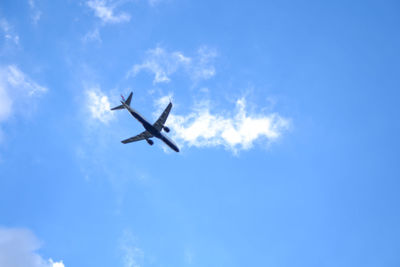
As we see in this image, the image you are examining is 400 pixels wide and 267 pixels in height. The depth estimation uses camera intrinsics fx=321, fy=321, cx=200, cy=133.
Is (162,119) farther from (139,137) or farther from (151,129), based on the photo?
(139,137)

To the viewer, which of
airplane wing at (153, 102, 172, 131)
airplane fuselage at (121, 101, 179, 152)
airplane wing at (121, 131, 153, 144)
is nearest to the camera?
airplane fuselage at (121, 101, 179, 152)

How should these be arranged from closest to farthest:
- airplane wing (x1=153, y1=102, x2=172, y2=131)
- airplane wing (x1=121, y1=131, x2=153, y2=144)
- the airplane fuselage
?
the airplane fuselage
airplane wing (x1=153, y1=102, x2=172, y2=131)
airplane wing (x1=121, y1=131, x2=153, y2=144)

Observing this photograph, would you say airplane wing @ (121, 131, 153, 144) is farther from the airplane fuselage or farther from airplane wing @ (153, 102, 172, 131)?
airplane wing @ (153, 102, 172, 131)

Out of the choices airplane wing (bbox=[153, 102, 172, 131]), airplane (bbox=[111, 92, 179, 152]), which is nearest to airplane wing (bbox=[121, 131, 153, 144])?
airplane (bbox=[111, 92, 179, 152])

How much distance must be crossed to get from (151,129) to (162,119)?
3.69 meters

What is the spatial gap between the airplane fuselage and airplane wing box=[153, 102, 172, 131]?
2.77 ft

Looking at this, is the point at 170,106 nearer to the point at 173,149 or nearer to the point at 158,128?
the point at 158,128

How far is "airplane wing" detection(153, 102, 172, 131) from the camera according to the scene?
240 ft

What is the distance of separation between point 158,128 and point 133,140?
34.8 feet

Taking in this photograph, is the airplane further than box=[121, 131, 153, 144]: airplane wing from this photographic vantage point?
No

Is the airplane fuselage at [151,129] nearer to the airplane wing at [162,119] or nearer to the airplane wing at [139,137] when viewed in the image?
the airplane wing at [162,119]

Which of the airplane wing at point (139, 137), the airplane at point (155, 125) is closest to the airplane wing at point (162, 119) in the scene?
the airplane at point (155, 125)

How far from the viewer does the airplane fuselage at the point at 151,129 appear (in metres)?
72.9

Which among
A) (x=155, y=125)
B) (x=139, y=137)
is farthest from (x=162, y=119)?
(x=139, y=137)
